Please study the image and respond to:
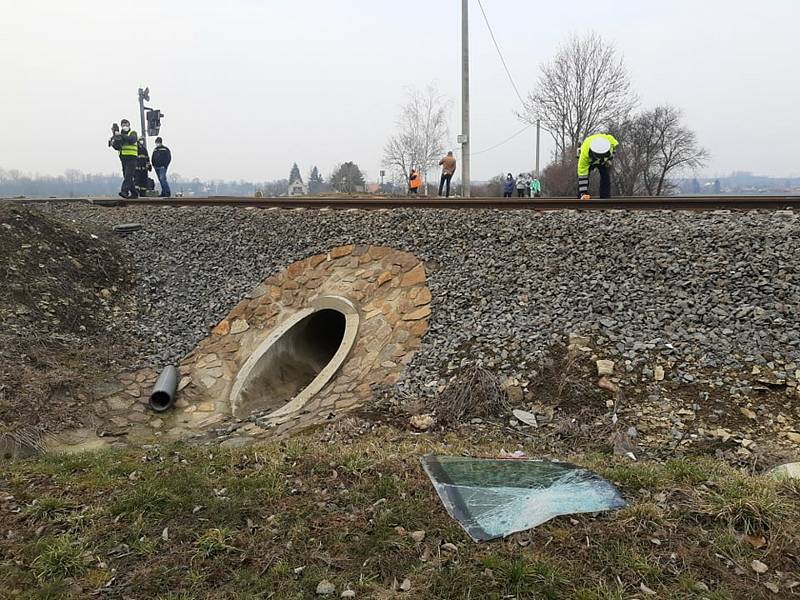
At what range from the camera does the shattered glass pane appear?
122 inches

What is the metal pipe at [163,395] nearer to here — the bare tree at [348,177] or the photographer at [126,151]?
the photographer at [126,151]

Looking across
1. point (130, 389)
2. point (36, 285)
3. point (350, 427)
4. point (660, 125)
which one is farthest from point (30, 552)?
point (660, 125)

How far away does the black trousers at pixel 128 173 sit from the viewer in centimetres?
1438

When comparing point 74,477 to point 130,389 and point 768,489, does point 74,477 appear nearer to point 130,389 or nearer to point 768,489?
point 130,389

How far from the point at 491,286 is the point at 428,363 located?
1346 millimetres

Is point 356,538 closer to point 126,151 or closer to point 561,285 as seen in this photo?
point 561,285

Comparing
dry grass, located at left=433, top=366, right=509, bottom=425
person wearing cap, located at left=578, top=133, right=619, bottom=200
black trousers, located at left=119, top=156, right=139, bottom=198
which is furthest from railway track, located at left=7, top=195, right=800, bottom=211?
black trousers, located at left=119, top=156, right=139, bottom=198

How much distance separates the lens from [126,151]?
1427cm

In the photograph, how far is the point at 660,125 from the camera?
127ft

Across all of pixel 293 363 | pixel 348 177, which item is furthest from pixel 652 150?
pixel 293 363

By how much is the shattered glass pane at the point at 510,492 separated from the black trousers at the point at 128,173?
13408 mm

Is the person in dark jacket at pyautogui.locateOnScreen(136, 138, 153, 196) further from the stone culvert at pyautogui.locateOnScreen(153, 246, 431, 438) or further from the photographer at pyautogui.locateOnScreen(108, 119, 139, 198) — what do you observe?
the stone culvert at pyautogui.locateOnScreen(153, 246, 431, 438)

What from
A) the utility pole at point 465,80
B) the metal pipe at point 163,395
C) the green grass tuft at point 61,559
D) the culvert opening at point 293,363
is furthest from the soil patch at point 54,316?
the utility pole at point 465,80

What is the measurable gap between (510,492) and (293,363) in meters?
5.29
